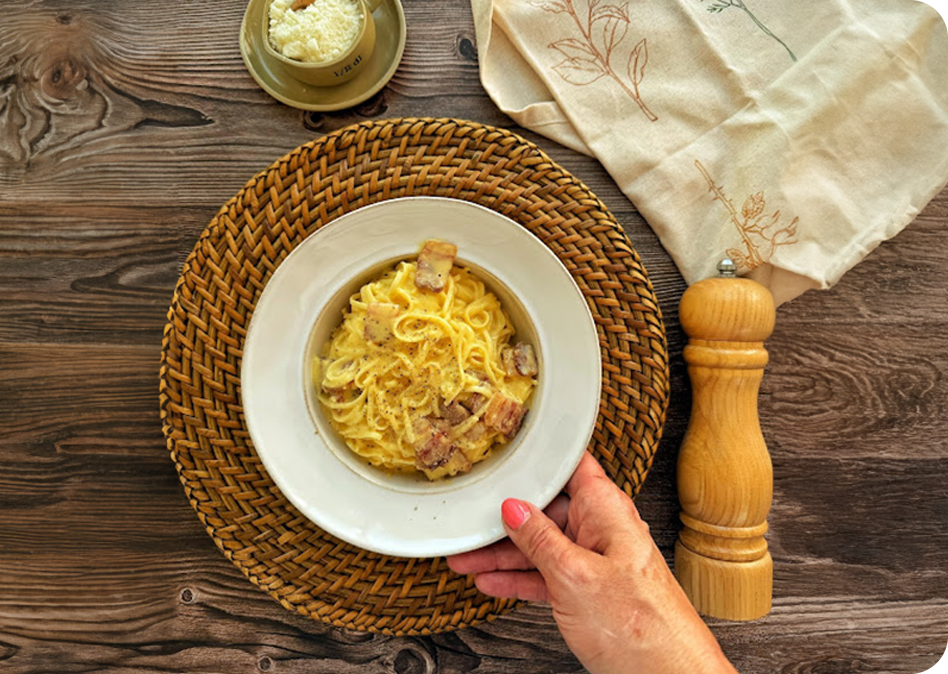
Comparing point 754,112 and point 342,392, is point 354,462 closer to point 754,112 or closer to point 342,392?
point 342,392

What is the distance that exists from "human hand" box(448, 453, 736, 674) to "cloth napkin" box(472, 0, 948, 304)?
0.88 meters

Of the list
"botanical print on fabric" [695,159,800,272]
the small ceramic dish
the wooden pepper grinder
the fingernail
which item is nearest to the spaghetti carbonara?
the fingernail

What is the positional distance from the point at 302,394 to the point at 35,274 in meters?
1.15

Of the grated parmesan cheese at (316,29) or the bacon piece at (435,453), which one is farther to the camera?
the grated parmesan cheese at (316,29)

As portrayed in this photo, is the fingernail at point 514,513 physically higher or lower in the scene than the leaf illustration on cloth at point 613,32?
lower

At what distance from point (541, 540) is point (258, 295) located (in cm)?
101

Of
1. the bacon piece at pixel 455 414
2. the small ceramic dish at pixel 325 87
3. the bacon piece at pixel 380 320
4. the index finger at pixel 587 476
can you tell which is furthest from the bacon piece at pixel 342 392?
the small ceramic dish at pixel 325 87

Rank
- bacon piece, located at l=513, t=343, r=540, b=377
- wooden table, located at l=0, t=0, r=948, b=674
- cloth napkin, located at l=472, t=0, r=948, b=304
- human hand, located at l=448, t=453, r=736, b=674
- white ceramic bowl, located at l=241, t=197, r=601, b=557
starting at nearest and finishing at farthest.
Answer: human hand, located at l=448, t=453, r=736, b=674
white ceramic bowl, located at l=241, t=197, r=601, b=557
bacon piece, located at l=513, t=343, r=540, b=377
cloth napkin, located at l=472, t=0, r=948, b=304
wooden table, located at l=0, t=0, r=948, b=674

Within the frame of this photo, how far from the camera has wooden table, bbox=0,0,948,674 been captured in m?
1.98

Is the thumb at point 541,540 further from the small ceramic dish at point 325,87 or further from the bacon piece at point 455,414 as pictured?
the small ceramic dish at point 325,87

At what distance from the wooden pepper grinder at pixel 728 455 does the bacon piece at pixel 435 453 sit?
27.9 inches

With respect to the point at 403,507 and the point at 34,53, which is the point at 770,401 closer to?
the point at 403,507

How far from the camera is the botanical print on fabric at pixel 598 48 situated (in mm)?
1873

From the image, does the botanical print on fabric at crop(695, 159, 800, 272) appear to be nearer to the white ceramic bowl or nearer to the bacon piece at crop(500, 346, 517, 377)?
the white ceramic bowl
